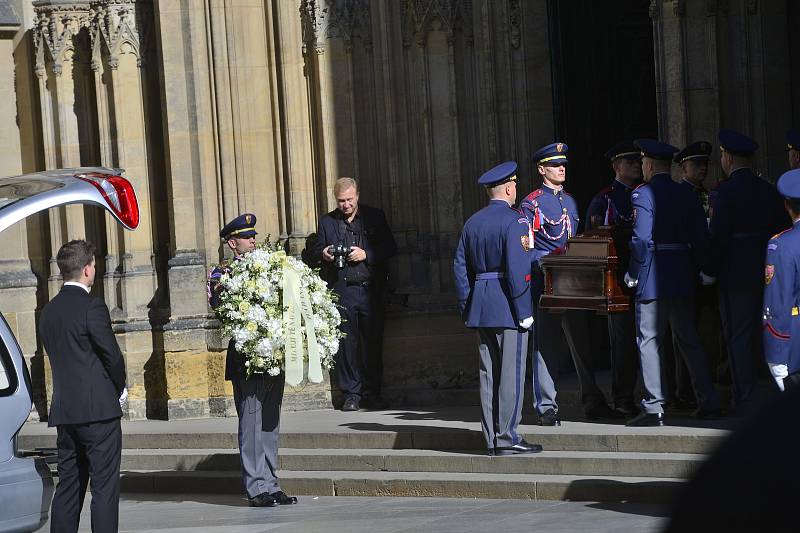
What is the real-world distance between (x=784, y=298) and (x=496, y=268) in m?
2.03

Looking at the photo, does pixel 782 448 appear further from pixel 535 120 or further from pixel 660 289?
pixel 535 120

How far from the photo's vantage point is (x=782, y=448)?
0.79 metres

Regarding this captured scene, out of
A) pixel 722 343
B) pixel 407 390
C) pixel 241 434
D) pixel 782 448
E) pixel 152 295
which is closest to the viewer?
pixel 782 448

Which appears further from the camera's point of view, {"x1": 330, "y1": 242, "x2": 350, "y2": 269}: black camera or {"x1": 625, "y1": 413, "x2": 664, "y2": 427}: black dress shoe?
{"x1": 330, "y1": 242, "x2": 350, "y2": 269}: black camera

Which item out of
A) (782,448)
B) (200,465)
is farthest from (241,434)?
(782,448)

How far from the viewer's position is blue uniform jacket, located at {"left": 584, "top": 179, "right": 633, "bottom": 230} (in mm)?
8484

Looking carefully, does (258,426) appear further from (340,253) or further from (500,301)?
(340,253)

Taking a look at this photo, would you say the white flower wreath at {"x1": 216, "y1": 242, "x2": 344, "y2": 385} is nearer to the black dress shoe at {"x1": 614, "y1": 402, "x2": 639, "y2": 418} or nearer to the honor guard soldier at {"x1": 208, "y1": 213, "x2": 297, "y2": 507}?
the honor guard soldier at {"x1": 208, "y1": 213, "x2": 297, "y2": 507}

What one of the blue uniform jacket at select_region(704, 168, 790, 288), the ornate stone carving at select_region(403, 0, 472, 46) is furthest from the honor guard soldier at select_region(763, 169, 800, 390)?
the ornate stone carving at select_region(403, 0, 472, 46)

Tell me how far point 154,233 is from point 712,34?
17.0 ft

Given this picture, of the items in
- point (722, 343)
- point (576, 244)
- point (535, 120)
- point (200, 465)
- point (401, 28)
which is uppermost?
point (401, 28)

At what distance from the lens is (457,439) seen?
859 cm

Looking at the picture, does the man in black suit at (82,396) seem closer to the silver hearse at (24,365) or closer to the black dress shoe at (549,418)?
the silver hearse at (24,365)

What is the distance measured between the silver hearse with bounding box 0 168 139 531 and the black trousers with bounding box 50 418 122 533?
32 centimetres
